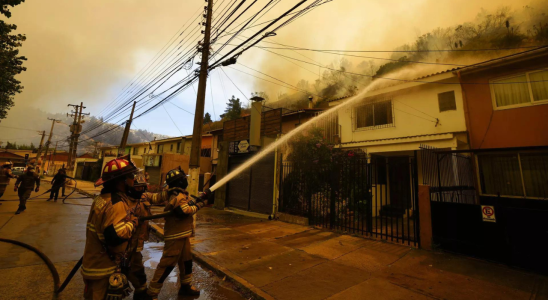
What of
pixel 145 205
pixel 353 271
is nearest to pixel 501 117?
pixel 353 271

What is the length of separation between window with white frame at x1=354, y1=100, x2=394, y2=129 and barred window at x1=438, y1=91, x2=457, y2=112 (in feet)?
6.56

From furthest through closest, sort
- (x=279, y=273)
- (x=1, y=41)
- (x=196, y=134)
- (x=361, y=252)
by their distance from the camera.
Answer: (x=1, y=41) < (x=196, y=134) < (x=361, y=252) < (x=279, y=273)

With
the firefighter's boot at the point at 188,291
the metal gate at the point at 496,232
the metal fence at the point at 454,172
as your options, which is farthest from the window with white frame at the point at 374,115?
the firefighter's boot at the point at 188,291

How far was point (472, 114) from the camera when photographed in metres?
9.55

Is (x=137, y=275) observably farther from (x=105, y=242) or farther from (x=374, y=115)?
(x=374, y=115)

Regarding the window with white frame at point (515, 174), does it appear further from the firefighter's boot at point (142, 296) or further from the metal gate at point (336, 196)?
the firefighter's boot at point (142, 296)

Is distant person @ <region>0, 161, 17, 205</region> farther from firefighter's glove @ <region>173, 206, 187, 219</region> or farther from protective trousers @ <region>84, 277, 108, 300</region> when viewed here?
protective trousers @ <region>84, 277, 108, 300</region>

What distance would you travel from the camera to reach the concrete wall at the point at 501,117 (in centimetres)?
821

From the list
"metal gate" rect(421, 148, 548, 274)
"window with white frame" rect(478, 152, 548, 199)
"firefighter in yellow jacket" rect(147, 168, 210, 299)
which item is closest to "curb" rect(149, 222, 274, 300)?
"firefighter in yellow jacket" rect(147, 168, 210, 299)

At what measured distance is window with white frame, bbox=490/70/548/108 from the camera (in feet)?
27.2

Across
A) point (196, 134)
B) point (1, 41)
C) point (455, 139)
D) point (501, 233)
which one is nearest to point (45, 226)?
point (196, 134)

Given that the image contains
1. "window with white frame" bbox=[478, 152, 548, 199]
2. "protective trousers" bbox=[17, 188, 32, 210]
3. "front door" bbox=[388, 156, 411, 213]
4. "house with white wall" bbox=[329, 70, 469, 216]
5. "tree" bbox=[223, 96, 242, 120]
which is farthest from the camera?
"tree" bbox=[223, 96, 242, 120]

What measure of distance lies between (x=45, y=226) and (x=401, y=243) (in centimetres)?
1056

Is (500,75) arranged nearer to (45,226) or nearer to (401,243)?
(401,243)
